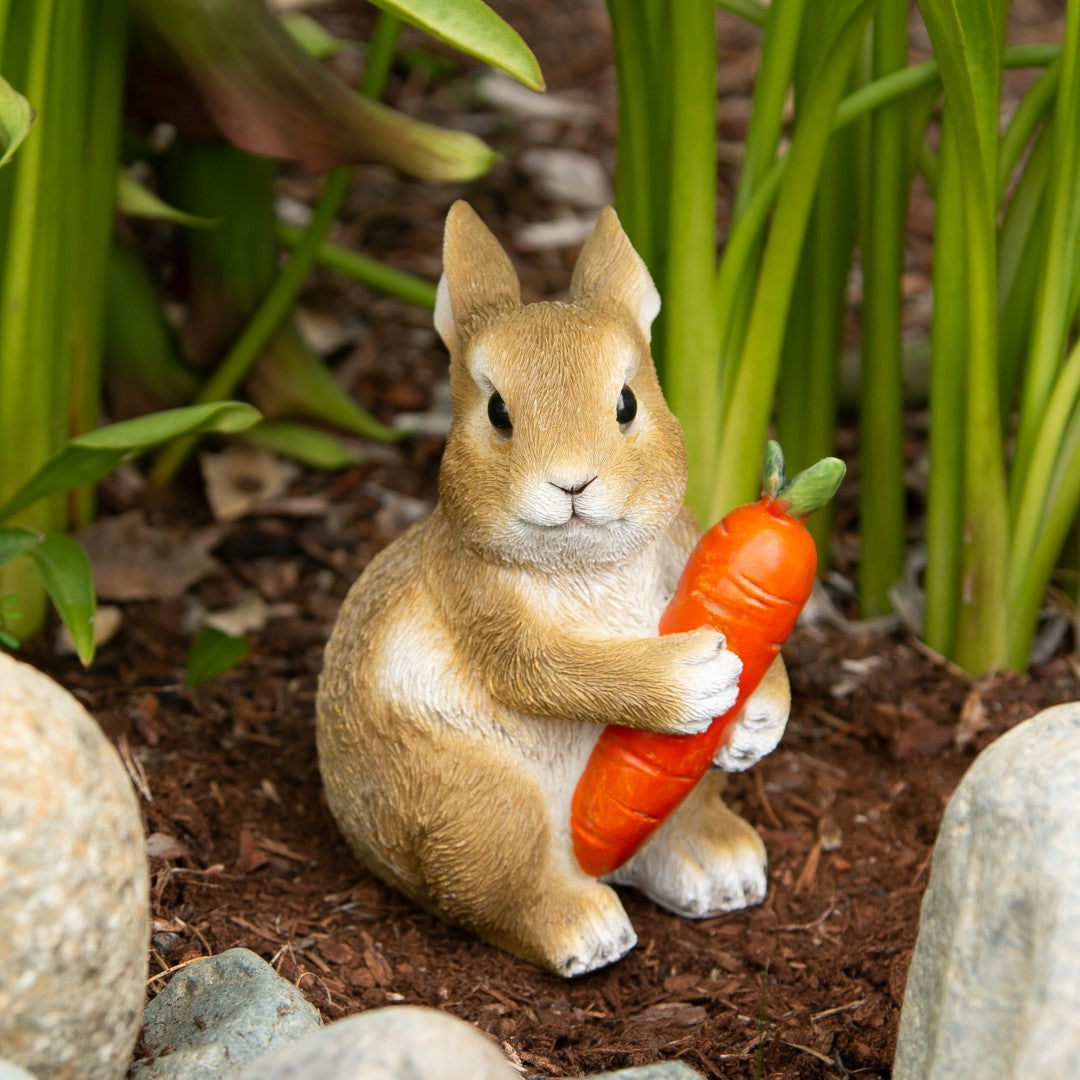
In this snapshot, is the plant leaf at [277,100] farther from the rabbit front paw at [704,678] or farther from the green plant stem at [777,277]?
the rabbit front paw at [704,678]

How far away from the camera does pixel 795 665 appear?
2684 millimetres

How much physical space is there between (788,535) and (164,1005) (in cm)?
92

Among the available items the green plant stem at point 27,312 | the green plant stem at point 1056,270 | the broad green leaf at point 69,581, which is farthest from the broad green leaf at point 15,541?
the green plant stem at point 1056,270

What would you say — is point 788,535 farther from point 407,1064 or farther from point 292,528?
point 292,528

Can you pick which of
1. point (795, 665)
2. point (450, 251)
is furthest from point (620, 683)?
point (795, 665)

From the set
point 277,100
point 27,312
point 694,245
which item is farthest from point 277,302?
point 694,245

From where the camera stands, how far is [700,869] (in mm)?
2182

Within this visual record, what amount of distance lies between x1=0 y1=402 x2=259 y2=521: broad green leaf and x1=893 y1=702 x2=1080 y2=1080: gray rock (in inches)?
43.1

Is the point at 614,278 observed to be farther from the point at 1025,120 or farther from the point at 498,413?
the point at 1025,120

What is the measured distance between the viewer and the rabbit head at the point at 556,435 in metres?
1.82

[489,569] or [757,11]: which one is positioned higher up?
[757,11]

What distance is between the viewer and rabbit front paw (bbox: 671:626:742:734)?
1852 mm

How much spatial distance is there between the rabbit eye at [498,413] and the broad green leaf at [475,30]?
0.36m

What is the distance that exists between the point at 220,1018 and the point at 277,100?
4.91 ft
